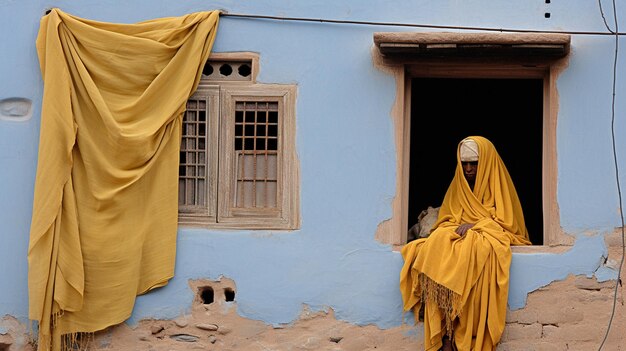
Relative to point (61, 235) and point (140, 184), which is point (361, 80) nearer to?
point (140, 184)

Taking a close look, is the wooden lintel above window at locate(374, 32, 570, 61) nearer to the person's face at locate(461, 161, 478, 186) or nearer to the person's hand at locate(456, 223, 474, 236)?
the person's face at locate(461, 161, 478, 186)

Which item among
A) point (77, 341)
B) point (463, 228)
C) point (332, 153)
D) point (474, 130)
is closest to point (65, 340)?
point (77, 341)

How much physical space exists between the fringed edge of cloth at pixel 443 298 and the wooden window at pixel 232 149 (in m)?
1.08

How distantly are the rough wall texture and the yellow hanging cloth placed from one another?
25cm

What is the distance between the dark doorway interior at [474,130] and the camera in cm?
1002

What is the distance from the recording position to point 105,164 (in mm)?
7926

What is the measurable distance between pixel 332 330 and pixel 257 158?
1.18 metres

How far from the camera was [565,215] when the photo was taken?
26.0 ft

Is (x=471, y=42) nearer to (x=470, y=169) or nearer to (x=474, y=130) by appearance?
(x=470, y=169)

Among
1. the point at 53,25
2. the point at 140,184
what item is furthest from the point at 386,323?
the point at 53,25

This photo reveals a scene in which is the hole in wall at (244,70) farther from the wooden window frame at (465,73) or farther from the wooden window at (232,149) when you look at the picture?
the wooden window frame at (465,73)

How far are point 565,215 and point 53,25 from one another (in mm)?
3365

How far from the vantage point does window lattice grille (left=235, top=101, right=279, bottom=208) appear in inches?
322

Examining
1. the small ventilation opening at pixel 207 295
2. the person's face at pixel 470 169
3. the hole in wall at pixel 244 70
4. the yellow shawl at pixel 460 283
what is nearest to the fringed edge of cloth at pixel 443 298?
the yellow shawl at pixel 460 283
